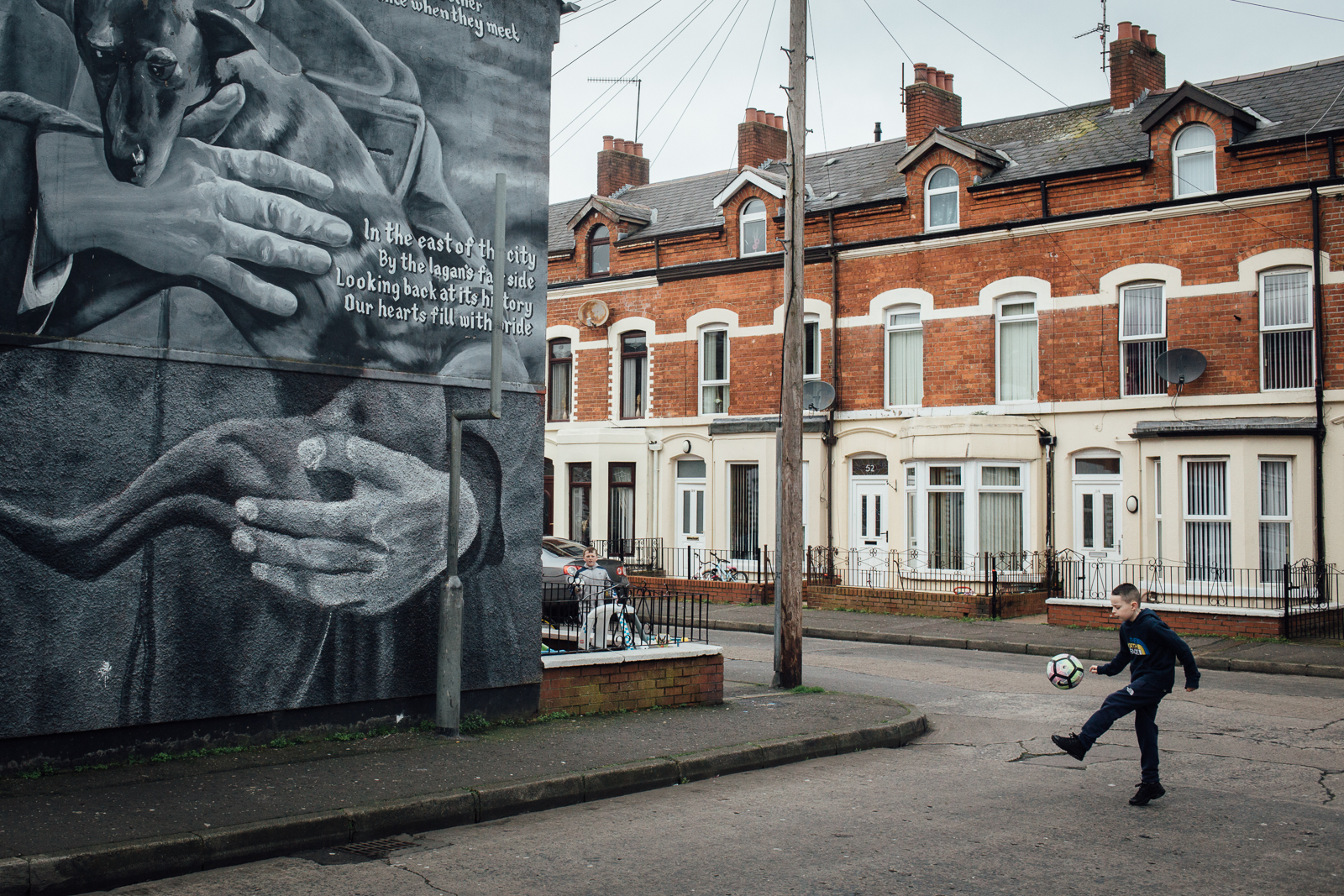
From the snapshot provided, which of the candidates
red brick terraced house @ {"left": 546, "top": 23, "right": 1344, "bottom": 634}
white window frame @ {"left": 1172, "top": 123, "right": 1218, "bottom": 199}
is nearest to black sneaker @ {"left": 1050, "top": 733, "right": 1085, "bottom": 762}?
red brick terraced house @ {"left": 546, "top": 23, "right": 1344, "bottom": 634}

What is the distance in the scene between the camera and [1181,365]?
2128 centimetres

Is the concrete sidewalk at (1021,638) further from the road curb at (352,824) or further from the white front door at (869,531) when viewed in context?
the road curb at (352,824)

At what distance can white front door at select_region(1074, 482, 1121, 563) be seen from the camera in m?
22.4

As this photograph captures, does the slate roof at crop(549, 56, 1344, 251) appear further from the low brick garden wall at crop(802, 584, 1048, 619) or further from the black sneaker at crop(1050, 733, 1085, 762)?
the black sneaker at crop(1050, 733, 1085, 762)

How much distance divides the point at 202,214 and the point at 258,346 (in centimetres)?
103

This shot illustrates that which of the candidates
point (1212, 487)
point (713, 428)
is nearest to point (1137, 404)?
point (1212, 487)

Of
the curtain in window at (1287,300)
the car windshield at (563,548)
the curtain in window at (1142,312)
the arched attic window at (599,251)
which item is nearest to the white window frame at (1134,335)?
the curtain in window at (1142,312)

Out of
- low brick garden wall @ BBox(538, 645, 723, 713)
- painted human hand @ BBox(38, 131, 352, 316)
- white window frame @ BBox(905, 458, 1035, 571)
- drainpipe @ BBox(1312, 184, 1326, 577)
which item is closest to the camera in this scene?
painted human hand @ BBox(38, 131, 352, 316)

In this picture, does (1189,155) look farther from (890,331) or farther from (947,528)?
(947,528)

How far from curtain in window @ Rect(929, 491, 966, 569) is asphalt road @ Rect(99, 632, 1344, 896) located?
12.4 metres

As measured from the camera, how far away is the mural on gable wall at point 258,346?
25.3ft

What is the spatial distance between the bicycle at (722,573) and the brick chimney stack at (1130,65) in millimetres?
13053

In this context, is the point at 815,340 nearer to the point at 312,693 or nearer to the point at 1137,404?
the point at 1137,404

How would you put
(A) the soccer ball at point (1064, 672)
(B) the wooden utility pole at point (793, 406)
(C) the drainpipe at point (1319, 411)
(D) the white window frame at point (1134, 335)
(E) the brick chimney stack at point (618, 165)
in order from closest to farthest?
(A) the soccer ball at point (1064, 672), (B) the wooden utility pole at point (793, 406), (C) the drainpipe at point (1319, 411), (D) the white window frame at point (1134, 335), (E) the brick chimney stack at point (618, 165)
